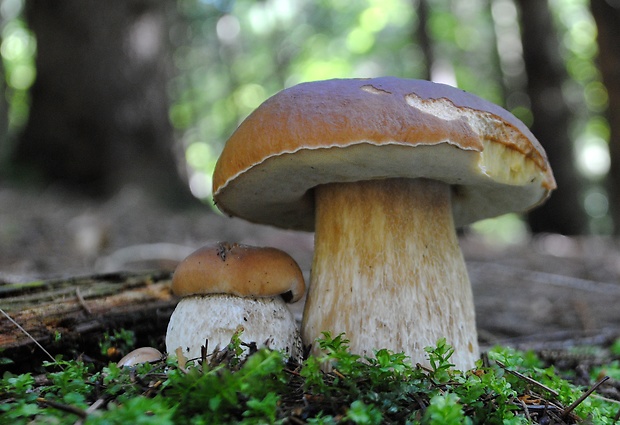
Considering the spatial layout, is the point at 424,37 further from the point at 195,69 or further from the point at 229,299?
the point at 195,69

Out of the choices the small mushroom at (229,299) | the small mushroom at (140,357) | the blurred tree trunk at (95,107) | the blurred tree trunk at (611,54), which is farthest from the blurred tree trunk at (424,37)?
the small mushroom at (140,357)

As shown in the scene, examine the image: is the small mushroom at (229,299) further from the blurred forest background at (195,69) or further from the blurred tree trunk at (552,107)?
the blurred tree trunk at (552,107)

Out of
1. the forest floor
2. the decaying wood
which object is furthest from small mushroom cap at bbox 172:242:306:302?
the forest floor

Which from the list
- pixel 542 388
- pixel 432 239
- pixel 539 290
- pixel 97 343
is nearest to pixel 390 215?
pixel 432 239

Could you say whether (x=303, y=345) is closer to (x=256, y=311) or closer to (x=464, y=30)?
(x=256, y=311)

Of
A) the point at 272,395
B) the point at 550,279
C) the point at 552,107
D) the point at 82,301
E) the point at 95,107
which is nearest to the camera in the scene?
the point at 272,395

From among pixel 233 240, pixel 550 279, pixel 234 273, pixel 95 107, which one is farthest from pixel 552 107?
pixel 234 273
